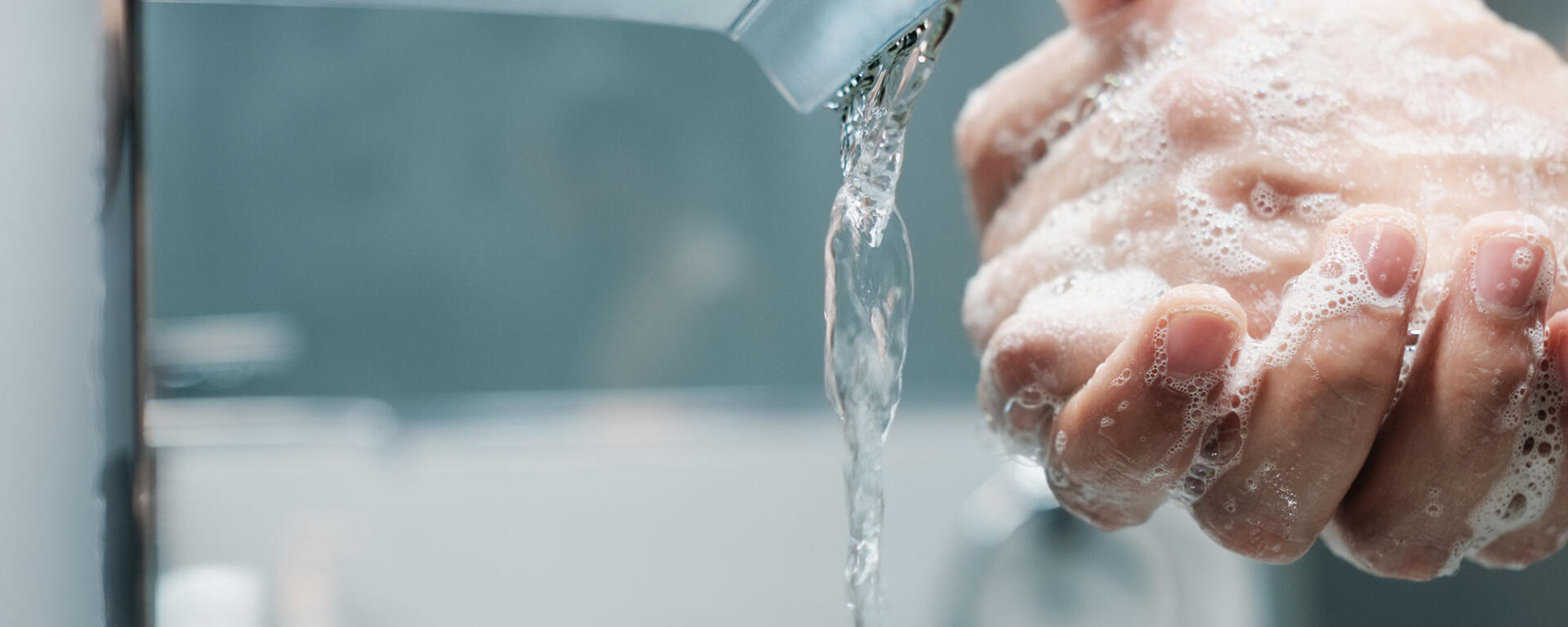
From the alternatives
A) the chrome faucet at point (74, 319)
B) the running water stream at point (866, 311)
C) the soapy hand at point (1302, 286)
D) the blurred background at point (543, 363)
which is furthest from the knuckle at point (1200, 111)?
the blurred background at point (543, 363)

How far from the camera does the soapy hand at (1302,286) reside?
31cm

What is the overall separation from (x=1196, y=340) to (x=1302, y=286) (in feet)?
0.13

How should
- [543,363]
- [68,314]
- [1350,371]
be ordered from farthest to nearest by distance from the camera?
1. [543,363]
2. [1350,371]
3. [68,314]

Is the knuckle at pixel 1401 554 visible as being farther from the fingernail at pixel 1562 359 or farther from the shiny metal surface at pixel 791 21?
the shiny metal surface at pixel 791 21

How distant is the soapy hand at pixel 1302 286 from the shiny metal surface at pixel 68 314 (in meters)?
0.26

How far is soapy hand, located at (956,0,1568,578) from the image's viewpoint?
0.31m

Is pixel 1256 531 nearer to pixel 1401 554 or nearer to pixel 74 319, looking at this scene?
pixel 1401 554

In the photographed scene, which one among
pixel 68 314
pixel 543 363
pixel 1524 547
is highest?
pixel 68 314

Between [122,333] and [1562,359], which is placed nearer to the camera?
[122,333]

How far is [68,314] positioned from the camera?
0.20 m

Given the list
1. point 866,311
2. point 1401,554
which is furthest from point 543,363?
point 1401,554

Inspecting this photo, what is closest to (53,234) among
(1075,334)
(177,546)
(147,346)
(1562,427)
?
(147,346)

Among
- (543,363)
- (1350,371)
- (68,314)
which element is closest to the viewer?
(68,314)

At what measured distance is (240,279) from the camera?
37.0 inches
